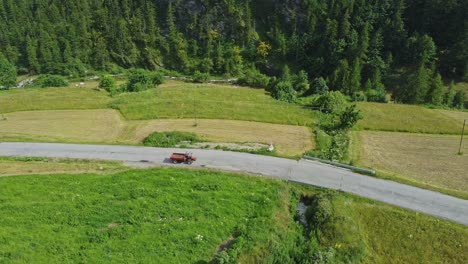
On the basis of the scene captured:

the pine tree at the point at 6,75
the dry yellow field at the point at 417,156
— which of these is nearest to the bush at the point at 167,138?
Result: the dry yellow field at the point at 417,156

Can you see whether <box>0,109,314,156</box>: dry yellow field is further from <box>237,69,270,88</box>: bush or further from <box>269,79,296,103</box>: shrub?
<box>237,69,270,88</box>: bush

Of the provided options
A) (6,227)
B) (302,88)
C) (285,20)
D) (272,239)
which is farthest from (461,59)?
(6,227)

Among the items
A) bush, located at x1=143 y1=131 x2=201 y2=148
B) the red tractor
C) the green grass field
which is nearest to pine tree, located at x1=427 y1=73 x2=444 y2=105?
the green grass field

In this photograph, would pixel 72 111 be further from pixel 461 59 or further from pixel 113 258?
Answer: pixel 461 59

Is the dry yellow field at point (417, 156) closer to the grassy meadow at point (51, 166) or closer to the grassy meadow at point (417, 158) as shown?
the grassy meadow at point (417, 158)

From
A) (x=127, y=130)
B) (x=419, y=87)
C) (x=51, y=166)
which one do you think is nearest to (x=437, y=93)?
(x=419, y=87)

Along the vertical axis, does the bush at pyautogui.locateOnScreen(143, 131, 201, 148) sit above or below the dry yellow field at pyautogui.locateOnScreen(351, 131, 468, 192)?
below
